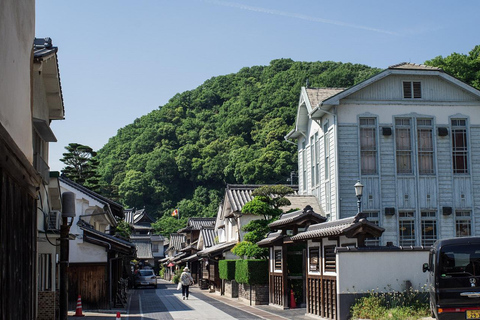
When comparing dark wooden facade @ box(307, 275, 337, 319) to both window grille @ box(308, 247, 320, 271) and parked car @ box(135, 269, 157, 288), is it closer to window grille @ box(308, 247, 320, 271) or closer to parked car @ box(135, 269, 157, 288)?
window grille @ box(308, 247, 320, 271)

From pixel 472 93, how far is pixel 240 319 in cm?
1536

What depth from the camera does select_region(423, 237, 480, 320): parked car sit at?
1464cm

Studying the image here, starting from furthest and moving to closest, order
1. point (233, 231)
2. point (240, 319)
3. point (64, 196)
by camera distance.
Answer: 1. point (233, 231)
2. point (240, 319)
3. point (64, 196)

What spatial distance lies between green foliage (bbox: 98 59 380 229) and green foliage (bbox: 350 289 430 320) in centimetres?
5814

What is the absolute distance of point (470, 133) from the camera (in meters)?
29.0

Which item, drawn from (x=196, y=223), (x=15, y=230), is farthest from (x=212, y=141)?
(x=15, y=230)

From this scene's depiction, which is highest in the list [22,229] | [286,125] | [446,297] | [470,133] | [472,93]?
[286,125]

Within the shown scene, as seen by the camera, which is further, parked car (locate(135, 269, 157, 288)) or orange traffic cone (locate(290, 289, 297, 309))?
parked car (locate(135, 269, 157, 288))

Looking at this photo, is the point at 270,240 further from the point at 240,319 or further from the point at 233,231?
the point at 233,231

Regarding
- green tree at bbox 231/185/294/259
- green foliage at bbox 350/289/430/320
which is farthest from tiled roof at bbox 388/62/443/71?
green foliage at bbox 350/289/430/320

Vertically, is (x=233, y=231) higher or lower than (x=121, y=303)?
higher

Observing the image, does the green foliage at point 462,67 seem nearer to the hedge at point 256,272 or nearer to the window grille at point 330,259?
the hedge at point 256,272

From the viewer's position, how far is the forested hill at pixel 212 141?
8194 cm

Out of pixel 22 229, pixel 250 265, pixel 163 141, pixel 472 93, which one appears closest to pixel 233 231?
pixel 250 265
